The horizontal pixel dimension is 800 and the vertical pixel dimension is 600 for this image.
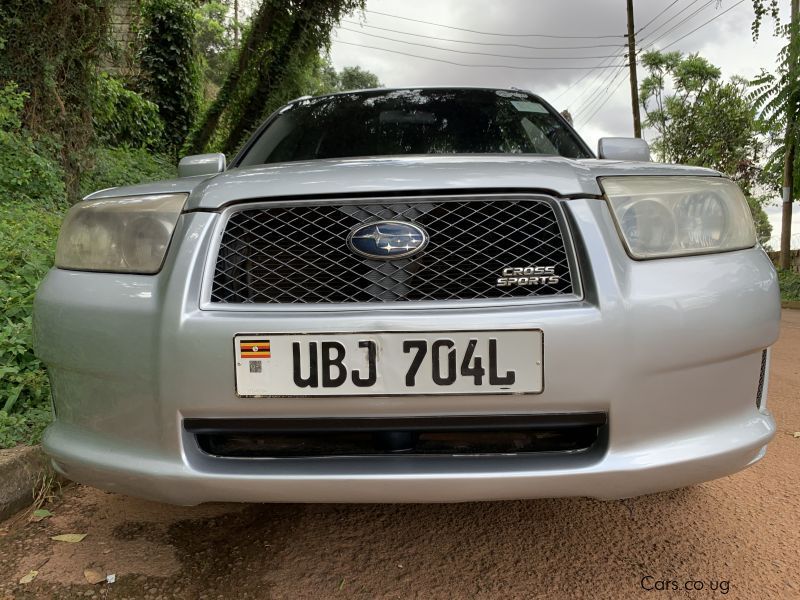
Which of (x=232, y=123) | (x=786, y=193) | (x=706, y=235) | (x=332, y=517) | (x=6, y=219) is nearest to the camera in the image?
(x=706, y=235)

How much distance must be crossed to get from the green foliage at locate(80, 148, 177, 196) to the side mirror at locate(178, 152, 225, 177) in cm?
475

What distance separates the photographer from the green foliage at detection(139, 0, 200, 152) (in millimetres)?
12500

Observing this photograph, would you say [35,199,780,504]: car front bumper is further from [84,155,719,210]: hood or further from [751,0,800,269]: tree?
[751,0,800,269]: tree

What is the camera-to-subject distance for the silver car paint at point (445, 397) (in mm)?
1268

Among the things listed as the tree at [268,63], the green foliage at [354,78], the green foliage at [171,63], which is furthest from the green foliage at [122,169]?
the green foliage at [354,78]

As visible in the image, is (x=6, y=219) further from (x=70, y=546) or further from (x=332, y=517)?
(x=332, y=517)

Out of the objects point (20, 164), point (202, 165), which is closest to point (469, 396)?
point (202, 165)

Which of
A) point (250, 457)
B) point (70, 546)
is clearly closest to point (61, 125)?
point (70, 546)

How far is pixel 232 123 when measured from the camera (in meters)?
10.5

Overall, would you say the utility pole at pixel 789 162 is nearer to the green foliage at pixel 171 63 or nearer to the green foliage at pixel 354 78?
the green foliage at pixel 171 63

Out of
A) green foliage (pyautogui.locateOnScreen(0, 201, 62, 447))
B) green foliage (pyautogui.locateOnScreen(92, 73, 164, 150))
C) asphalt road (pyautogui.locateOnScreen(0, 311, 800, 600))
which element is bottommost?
asphalt road (pyautogui.locateOnScreen(0, 311, 800, 600))

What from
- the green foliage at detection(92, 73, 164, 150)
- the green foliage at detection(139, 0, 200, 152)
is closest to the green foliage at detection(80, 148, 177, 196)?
the green foliage at detection(92, 73, 164, 150)

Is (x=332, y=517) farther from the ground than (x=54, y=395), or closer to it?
closer to it

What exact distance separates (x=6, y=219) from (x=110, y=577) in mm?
3695
